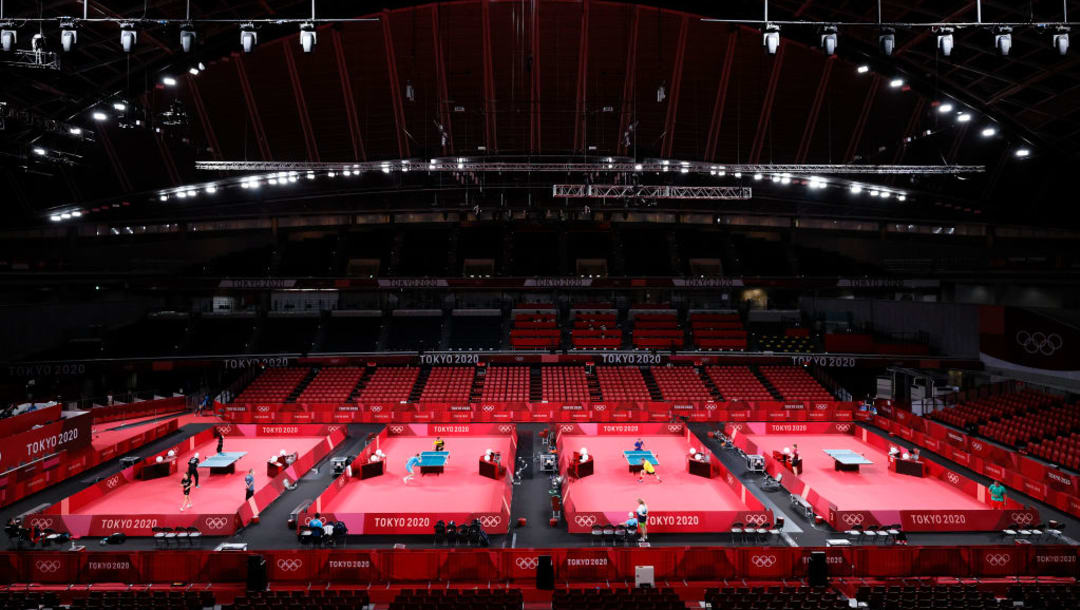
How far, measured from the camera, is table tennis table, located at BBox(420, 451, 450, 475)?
19.4 metres

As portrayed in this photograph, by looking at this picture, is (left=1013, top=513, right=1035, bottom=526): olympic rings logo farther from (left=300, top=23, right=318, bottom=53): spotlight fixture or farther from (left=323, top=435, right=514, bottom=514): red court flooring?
(left=300, top=23, right=318, bottom=53): spotlight fixture

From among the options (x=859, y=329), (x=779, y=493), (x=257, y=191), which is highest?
(x=257, y=191)

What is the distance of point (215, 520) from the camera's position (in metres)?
14.3

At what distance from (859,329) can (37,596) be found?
126ft

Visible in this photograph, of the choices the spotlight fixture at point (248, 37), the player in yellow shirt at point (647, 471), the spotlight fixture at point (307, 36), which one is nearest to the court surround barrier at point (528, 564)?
the player in yellow shirt at point (647, 471)

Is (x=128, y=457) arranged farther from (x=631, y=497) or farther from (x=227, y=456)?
(x=631, y=497)

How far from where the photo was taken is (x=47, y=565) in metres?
12.0

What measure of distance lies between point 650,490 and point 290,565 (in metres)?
10.9

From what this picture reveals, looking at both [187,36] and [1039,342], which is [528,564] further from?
[1039,342]

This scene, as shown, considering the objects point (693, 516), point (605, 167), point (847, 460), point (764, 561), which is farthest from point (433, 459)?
point (847, 460)

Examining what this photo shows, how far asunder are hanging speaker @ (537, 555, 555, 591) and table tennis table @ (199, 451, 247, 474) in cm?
1285

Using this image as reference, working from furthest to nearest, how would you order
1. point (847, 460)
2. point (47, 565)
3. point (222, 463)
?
point (847, 460), point (222, 463), point (47, 565)

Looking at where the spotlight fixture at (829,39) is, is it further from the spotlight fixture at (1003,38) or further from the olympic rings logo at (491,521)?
the olympic rings logo at (491,521)

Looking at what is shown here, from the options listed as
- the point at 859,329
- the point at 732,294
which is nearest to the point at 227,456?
the point at 732,294
